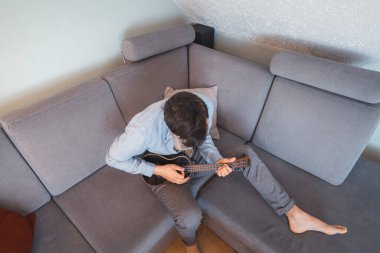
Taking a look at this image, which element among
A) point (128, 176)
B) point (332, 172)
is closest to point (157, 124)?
point (128, 176)

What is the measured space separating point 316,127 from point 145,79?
105 cm

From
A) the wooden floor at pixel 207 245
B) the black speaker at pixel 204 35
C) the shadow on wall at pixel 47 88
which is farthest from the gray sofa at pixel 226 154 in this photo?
the black speaker at pixel 204 35

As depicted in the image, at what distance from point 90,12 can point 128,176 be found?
41.2 inches

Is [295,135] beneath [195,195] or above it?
above

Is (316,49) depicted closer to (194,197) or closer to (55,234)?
(194,197)

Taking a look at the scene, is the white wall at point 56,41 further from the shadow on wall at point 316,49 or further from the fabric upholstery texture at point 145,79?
the shadow on wall at point 316,49

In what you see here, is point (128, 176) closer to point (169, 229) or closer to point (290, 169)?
point (169, 229)

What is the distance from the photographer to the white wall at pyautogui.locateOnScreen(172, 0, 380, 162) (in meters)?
0.99

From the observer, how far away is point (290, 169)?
51.0 inches

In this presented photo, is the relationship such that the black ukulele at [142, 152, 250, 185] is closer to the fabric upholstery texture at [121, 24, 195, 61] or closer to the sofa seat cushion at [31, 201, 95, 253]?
the sofa seat cushion at [31, 201, 95, 253]

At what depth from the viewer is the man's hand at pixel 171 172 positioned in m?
1.10

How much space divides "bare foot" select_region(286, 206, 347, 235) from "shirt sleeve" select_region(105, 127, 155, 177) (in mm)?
762

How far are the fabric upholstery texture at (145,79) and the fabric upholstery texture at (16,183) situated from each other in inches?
22.3

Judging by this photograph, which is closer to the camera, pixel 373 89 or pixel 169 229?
pixel 373 89
